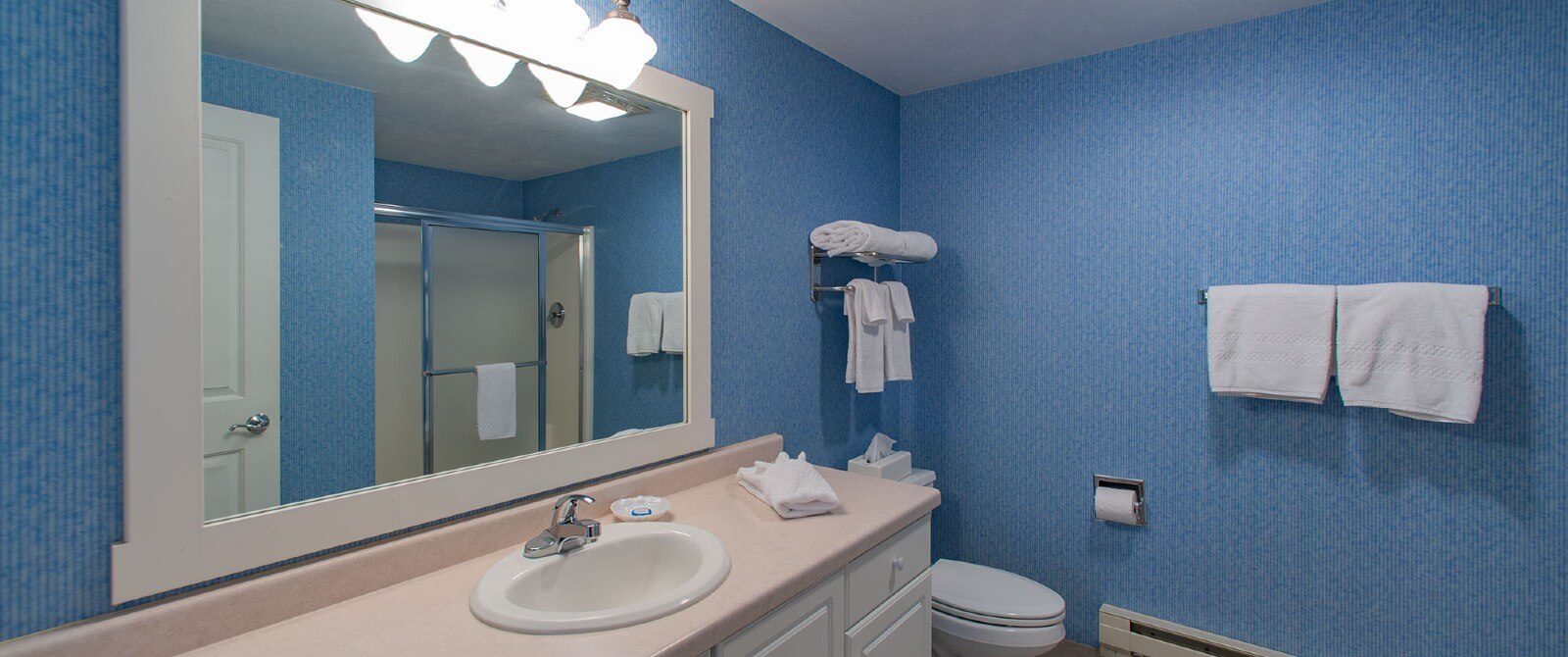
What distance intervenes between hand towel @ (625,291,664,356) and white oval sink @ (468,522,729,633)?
455 millimetres

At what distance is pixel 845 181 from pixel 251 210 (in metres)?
1.79

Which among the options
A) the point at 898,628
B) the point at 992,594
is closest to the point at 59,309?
the point at 898,628

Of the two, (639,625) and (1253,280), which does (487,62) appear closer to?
(639,625)

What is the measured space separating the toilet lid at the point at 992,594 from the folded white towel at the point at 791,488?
75 cm

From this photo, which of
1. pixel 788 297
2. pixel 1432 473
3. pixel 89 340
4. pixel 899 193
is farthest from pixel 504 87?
pixel 1432 473

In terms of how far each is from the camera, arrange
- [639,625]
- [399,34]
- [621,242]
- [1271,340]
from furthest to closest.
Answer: [1271,340], [621,242], [399,34], [639,625]

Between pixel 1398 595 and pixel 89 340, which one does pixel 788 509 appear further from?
pixel 1398 595

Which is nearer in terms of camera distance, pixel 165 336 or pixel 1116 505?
pixel 165 336

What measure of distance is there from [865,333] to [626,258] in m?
1.00

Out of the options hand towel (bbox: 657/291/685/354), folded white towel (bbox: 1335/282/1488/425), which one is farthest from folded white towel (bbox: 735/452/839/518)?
folded white towel (bbox: 1335/282/1488/425)

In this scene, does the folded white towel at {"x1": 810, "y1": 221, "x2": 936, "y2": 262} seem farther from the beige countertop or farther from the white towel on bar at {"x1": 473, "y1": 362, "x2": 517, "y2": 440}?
the white towel on bar at {"x1": 473, "y1": 362, "x2": 517, "y2": 440}

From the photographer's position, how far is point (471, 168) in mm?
1300

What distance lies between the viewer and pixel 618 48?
1.37 metres

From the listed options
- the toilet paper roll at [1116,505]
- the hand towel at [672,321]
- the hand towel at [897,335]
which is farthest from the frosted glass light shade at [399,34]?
the toilet paper roll at [1116,505]
